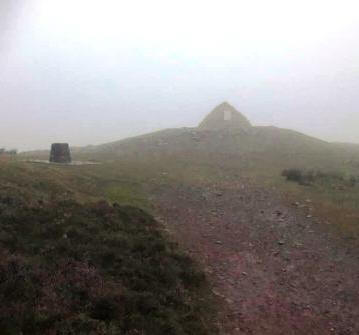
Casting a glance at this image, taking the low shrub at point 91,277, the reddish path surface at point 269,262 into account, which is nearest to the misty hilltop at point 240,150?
the reddish path surface at point 269,262

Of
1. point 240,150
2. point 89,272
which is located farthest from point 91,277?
point 240,150

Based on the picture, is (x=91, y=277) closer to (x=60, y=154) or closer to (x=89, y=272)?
(x=89, y=272)

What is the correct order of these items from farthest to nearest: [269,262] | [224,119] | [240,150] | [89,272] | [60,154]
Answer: [224,119] → [240,150] → [60,154] → [269,262] → [89,272]

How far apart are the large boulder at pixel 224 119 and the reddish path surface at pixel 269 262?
41989mm

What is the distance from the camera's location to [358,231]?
22.6m

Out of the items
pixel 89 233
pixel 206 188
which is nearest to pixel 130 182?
pixel 206 188

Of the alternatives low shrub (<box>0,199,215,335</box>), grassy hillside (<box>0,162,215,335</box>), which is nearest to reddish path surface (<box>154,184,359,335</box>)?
grassy hillside (<box>0,162,215,335</box>)

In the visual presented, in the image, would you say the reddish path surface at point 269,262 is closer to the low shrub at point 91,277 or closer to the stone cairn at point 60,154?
the low shrub at point 91,277

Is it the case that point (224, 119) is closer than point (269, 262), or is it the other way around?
point (269, 262)

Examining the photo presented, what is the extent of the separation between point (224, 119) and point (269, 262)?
55.1 metres

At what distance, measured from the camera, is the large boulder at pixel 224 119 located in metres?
70.2

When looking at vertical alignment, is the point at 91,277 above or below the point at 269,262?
above

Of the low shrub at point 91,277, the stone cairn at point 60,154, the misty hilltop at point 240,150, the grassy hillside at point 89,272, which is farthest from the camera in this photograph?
the misty hilltop at point 240,150

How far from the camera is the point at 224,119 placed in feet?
240
